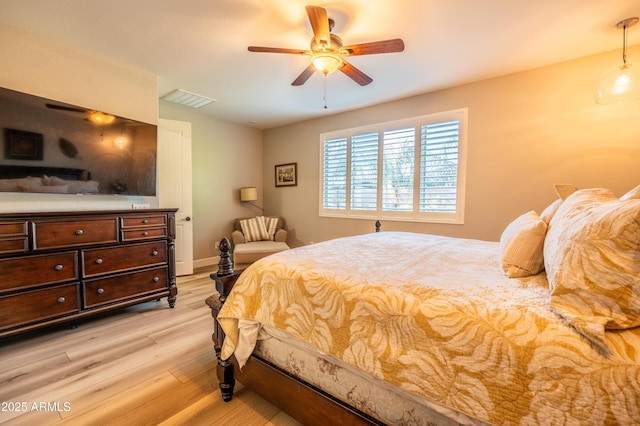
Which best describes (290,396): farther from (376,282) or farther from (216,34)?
(216,34)

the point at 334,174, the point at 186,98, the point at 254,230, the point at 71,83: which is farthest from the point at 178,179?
the point at 334,174

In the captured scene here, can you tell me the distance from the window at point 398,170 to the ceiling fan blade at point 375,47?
1.74 m

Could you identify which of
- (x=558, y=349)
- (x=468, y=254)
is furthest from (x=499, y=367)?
(x=468, y=254)

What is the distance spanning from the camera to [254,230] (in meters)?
4.48

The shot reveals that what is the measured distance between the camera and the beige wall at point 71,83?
2.21 m

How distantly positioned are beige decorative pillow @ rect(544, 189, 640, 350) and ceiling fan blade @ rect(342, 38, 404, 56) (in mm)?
1630

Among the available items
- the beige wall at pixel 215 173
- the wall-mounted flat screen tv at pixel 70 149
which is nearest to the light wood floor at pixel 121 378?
the wall-mounted flat screen tv at pixel 70 149

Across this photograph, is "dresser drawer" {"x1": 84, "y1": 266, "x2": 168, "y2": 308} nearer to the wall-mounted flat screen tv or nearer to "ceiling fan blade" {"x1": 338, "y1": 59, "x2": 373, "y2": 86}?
the wall-mounted flat screen tv

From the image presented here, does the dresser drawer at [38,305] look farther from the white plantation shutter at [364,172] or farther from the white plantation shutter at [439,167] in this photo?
the white plantation shutter at [439,167]

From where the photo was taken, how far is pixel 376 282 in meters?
1.11

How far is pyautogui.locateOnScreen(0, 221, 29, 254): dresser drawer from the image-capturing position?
6.22ft

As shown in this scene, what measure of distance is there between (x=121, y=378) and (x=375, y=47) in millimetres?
2896

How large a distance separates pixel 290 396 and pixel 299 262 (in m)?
0.64

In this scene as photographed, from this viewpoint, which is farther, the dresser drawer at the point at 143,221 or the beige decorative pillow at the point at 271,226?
the beige decorative pillow at the point at 271,226
